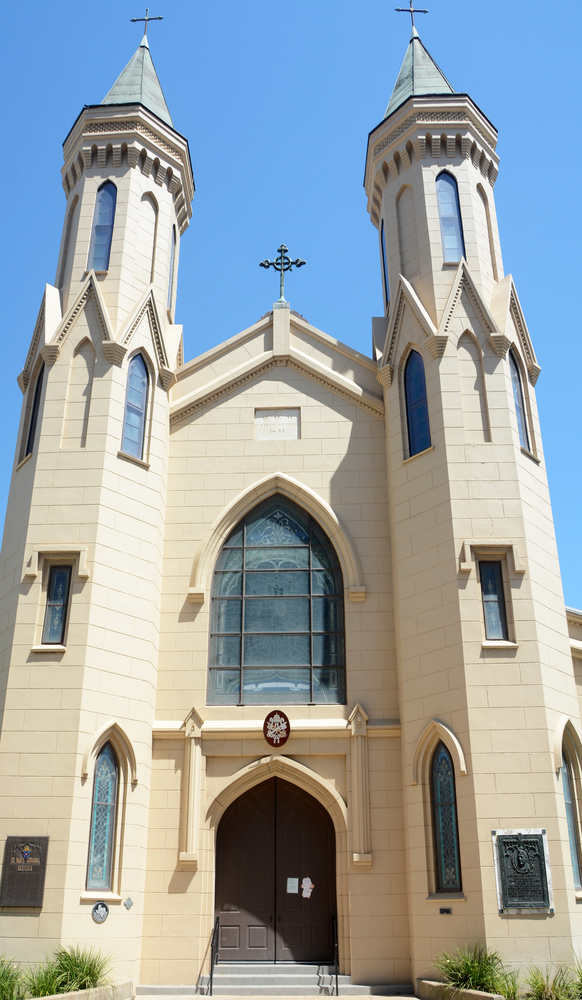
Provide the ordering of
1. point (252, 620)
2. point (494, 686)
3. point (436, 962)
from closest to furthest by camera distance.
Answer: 1. point (436, 962)
2. point (494, 686)
3. point (252, 620)

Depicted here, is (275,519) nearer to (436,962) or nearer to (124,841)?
(124,841)

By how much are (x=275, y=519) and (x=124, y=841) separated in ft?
20.7

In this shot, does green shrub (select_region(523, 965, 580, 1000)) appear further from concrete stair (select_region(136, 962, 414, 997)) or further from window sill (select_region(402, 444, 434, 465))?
window sill (select_region(402, 444, 434, 465))

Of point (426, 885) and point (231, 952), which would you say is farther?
point (231, 952)

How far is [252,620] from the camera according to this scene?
1659 cm

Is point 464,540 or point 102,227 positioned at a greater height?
point 102,227

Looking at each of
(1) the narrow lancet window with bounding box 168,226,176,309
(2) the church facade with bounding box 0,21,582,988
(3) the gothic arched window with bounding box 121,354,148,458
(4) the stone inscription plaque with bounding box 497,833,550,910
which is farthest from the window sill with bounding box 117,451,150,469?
(4) the stone inscription plaque with bounding box 497,833,550,910

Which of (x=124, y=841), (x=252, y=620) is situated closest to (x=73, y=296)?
(x=252, y=620)

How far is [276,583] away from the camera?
665 inches

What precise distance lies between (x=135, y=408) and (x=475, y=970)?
10721 millimetres

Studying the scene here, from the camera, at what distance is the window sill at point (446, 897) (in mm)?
13141

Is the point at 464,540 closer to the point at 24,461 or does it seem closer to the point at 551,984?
the point at 551,984

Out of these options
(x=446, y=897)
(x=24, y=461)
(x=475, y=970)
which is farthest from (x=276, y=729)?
(x=24, y=461)

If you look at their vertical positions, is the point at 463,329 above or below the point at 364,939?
above
